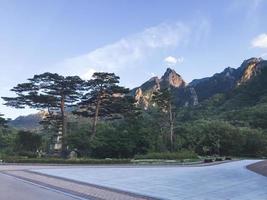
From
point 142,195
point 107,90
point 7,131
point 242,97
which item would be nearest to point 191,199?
point 142,195

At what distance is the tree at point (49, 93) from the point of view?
51.6 m

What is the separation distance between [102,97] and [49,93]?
21.1 ft

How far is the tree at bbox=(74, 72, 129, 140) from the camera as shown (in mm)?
51625

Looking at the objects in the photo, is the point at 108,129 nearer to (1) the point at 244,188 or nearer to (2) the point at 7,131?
(2) the point at 7,131

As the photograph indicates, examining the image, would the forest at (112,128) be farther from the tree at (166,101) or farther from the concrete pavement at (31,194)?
the concrete pavement at (31,194)

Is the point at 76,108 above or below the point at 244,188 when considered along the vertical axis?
above

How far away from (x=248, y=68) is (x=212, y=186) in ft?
370

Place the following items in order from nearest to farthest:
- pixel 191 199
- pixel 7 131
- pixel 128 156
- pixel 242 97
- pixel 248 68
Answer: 1. pixel 191 199
2. pixel 128 156
3. pixel 7 131
4. pixel 242 97
5. pixel 248 68

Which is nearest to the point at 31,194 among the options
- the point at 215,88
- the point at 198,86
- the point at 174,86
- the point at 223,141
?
the point at 223,141

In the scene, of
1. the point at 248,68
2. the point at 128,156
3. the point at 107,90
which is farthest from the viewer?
the point at 248,68

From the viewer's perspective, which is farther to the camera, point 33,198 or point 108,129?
point 108,129

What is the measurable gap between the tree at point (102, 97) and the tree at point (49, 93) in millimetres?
Result: 1371

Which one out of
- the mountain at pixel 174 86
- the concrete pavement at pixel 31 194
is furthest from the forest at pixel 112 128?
the mountain at pixel 174 86

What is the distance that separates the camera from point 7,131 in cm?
7138
